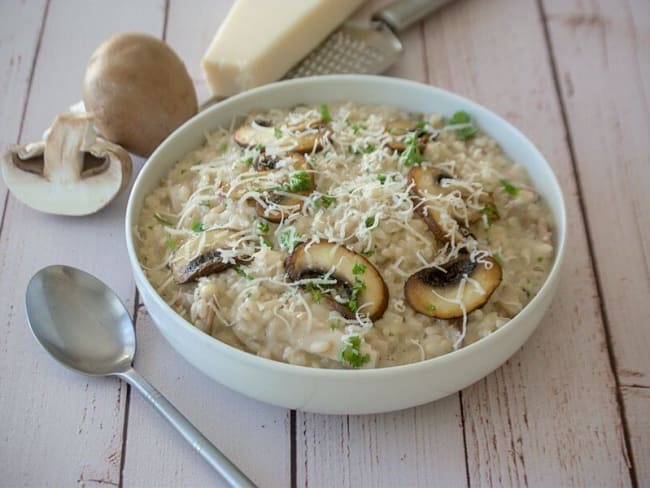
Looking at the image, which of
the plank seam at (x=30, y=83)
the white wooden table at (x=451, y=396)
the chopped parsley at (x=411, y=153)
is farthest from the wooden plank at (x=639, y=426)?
the plank seam at (x=30, y=83)

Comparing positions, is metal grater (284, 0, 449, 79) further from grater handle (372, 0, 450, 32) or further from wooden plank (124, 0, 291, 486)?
wooden plank (124, 0, 291, 486)

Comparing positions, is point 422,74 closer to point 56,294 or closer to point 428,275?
point 428,275

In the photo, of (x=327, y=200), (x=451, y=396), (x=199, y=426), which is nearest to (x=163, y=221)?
(x=327, y=200)

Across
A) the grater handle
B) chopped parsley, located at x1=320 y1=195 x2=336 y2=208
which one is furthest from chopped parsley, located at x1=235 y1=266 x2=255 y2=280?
the grater handle

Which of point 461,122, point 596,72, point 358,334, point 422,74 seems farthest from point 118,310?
point 596,72

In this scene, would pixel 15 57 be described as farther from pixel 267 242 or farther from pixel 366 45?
pixel 267 242

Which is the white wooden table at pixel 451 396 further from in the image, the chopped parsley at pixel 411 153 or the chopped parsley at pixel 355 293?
the chopped parsley at pixel 411 153
